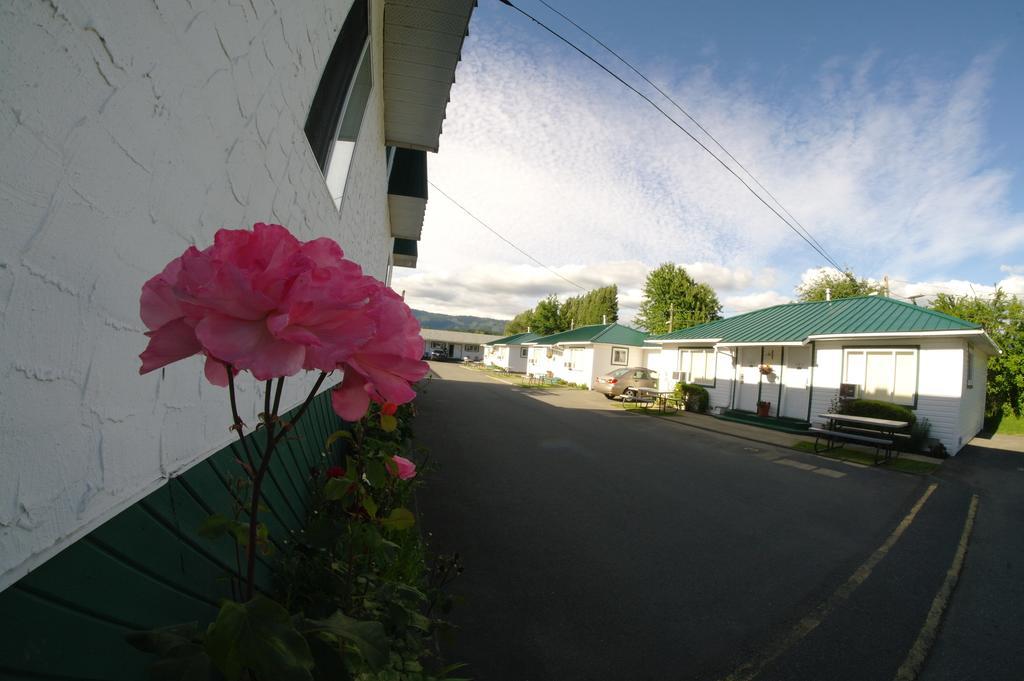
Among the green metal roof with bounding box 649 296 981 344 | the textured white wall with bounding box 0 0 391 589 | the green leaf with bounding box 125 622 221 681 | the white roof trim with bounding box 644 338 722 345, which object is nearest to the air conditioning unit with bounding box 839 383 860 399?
the green metal roof with bounding box 649 296 981 344

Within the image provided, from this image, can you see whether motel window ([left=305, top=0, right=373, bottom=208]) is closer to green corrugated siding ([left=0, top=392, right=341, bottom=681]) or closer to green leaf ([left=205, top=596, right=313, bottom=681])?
green corrugated siding ([left=0, top=392, right=341, bottom=681])

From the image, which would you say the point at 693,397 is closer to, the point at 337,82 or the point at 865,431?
the point at 865,431

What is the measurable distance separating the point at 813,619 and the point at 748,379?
52.6ft

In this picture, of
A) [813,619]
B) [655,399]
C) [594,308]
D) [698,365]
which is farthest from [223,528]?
[594,308]

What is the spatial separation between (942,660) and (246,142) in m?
5.12

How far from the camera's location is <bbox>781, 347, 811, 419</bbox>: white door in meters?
15.9

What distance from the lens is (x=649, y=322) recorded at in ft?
162

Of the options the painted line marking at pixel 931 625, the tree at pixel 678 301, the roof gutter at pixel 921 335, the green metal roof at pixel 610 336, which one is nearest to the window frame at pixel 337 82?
the painted line marking at pixel 931 625

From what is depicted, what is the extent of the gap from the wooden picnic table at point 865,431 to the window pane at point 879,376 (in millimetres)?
1538

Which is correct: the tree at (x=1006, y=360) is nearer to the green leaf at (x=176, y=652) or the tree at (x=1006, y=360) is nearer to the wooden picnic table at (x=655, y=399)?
the wooden picnic table at (x=655, y=399)

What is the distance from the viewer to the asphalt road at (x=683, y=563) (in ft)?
10.0

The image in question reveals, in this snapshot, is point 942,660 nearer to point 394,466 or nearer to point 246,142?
point 394,466

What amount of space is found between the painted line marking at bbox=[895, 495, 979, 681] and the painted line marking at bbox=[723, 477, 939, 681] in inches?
20.1

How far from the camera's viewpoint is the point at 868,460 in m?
10.6
